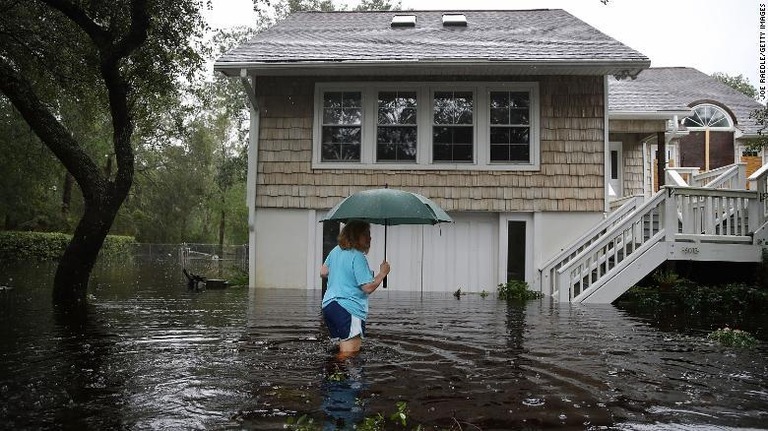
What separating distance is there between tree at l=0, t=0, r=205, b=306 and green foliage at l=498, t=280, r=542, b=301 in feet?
24.9

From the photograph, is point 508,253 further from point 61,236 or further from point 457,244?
point 61,236

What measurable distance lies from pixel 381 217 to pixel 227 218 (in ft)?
131

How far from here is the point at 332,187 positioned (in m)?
14.0

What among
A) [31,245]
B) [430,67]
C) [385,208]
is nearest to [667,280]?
[430,67]

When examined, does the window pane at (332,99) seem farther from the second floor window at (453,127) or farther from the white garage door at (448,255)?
the white garage door at (448,255)

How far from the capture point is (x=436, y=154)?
1405 cm

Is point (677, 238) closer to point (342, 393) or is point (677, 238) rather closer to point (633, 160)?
point (633, 160)

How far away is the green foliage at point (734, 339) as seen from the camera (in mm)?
6712

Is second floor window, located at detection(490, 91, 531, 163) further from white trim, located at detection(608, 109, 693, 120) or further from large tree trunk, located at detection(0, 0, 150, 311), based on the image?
large tree trunk, located at detection(0, 0, 150, 311)

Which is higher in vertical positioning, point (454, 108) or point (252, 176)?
point (454, 108)

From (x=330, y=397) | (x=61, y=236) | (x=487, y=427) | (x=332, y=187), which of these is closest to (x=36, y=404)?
(x=330, y=397)

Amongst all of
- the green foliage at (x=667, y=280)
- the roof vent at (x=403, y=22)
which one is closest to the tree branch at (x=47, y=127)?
the roof vent at (x=403, y=22)

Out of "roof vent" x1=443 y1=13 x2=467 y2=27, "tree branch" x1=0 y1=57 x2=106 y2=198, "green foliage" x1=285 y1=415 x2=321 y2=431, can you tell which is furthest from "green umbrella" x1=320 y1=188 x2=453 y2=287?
"roof vent" x1=443 y1=13 x2=467 y2=27

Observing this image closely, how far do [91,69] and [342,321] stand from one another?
9.30 m
